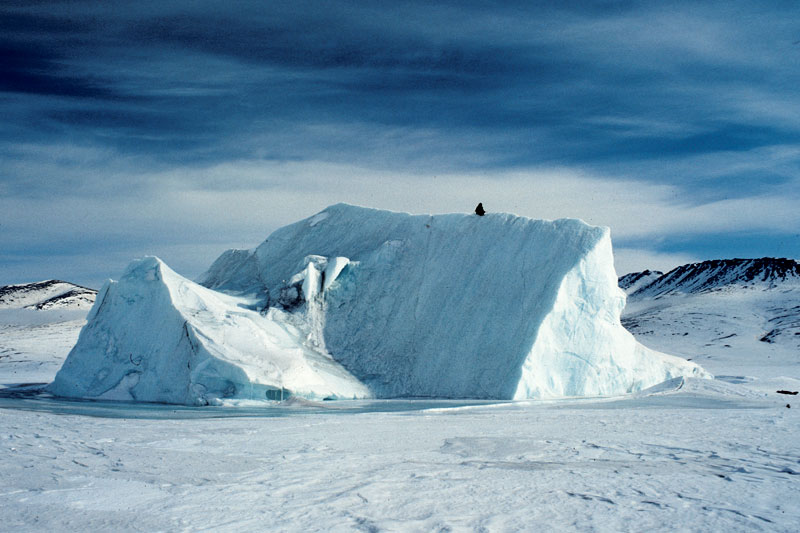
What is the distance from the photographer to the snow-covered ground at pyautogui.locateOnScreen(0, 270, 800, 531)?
593 centimetres

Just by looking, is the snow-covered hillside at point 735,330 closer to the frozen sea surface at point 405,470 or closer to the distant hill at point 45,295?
the frozen sea surface at point 405,470

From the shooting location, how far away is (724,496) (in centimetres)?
659

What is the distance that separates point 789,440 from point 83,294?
105 meters

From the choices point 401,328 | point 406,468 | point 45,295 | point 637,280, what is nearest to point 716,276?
point 637,280

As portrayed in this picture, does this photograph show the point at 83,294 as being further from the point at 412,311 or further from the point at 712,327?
the point at 412,311

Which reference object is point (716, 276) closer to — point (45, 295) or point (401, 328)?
point (45, 295)

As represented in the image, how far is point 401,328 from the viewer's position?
20.8 metres

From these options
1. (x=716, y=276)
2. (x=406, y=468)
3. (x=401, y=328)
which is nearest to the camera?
(x=406, y=468)

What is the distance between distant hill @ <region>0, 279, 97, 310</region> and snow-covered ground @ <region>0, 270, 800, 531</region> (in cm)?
8739

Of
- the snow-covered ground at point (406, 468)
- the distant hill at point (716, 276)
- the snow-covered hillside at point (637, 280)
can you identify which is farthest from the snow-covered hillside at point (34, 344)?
the snow-covered hillside at point (637, 280)

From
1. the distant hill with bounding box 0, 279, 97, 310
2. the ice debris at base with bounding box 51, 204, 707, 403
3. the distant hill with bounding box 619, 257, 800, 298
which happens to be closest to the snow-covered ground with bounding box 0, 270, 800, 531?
the ice debris at base with bounding box 51, 204, 707, 403

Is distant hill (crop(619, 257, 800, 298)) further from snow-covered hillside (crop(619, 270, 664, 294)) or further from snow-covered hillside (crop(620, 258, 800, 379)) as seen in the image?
snow-covered hillside (crop(620, 258, 800, 379))

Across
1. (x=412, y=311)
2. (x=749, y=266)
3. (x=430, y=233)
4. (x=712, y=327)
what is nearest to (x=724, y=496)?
(x=412, y=311)

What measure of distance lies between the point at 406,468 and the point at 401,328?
12736mm
